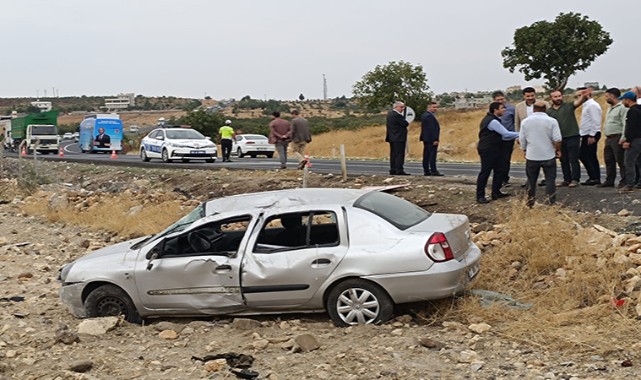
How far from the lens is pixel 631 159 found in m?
11.4

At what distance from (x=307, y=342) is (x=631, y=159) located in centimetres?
692

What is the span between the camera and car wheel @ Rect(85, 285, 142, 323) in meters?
8.26

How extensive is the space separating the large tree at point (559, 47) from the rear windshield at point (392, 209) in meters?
41.0

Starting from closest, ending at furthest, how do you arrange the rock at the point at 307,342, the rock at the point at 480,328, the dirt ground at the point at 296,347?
1. the dirt ground at the point at 296,347
2. the rock at the point at 307,342
3. the rock at the point at 480,328

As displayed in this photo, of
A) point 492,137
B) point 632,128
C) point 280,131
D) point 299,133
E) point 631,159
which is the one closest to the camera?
point 632,128

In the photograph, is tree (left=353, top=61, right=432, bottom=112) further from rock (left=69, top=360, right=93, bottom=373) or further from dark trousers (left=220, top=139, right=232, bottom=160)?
rock (left=69, top=360, right=93, bottom=373)

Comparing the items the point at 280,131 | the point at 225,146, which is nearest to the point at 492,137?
the point at 280,131

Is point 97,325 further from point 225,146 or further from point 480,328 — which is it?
point 225,146

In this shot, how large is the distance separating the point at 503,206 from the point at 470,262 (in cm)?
437

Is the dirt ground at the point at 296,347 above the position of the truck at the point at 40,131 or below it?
below

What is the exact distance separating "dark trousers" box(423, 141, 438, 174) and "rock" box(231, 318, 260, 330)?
833cm

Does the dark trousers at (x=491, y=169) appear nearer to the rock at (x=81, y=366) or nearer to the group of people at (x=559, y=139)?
the group of people at (x=559, y=139)

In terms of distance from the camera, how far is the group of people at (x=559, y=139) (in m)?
10.7

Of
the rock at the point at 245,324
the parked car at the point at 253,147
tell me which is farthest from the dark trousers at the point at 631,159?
the parked car at the point at 253,147
